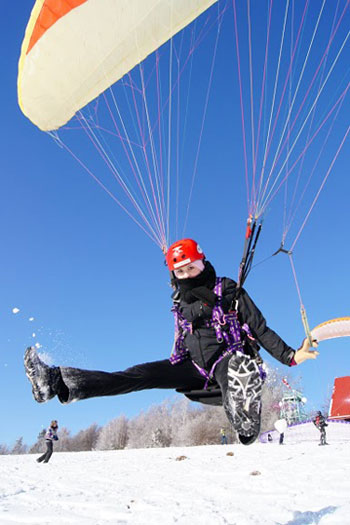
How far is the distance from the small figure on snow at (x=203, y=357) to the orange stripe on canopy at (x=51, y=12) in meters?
4.56

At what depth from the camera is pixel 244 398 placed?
9.46ft

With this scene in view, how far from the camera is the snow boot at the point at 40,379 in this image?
9.08ft

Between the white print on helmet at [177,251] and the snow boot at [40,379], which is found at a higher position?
the white print on helmet at [177,251]

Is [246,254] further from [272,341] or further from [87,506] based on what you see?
[87,506]

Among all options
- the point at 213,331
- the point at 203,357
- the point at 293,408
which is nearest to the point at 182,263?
the point at 213,331

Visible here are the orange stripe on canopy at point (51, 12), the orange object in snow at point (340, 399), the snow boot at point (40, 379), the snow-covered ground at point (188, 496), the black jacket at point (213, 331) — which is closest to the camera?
the snow boot at point (40, 379)

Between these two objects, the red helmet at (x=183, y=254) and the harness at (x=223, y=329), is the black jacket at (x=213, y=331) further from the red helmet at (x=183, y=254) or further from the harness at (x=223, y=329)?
the red helmet at (x=183, y=254)

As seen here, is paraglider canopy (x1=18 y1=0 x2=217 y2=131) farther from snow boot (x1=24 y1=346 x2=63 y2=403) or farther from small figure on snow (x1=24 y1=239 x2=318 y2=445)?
snow boot (x1=24 y1=346 x2=63 y2=403)

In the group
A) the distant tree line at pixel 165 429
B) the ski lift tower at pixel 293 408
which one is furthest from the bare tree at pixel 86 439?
the ski lift tower at pixel 293 408

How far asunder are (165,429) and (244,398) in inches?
1763

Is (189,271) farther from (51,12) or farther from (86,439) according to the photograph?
(86,439)

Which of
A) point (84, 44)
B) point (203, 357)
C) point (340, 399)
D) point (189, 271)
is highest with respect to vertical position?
point (84, 44)

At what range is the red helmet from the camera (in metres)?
3.20

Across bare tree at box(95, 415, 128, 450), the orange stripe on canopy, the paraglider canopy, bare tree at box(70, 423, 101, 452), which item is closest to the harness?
the paraglider canopy
